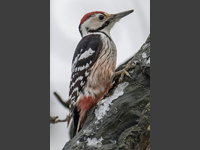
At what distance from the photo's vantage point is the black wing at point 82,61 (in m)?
2.25

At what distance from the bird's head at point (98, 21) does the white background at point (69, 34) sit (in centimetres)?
6

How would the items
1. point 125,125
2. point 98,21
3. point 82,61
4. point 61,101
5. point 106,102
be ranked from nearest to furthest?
point 125,125
point 106,102
point 61,101
point 82,61
point 98,21

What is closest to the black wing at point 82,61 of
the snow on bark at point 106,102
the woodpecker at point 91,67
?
the woodpecker at point 91,67

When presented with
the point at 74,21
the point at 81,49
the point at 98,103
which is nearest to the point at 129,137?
the point at 98,103

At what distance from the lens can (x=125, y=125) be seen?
6.34 feet

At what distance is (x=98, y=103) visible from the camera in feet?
7.01

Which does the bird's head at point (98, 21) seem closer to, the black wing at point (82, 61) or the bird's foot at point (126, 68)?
the black wing at point (82, 61)

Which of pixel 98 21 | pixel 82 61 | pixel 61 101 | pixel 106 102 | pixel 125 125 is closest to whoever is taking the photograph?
pixel 125 125

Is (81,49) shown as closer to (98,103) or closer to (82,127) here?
(98,103)

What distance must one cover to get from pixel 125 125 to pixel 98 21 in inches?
38.4

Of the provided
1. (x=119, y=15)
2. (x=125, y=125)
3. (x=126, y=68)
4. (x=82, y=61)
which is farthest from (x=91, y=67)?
(x=125, y=125)

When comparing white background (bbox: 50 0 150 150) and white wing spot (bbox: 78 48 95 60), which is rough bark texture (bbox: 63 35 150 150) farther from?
white wing spot (bbox: 78 48 95 60)

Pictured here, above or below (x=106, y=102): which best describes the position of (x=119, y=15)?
above

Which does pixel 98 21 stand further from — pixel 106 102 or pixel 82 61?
pixel 106 102
